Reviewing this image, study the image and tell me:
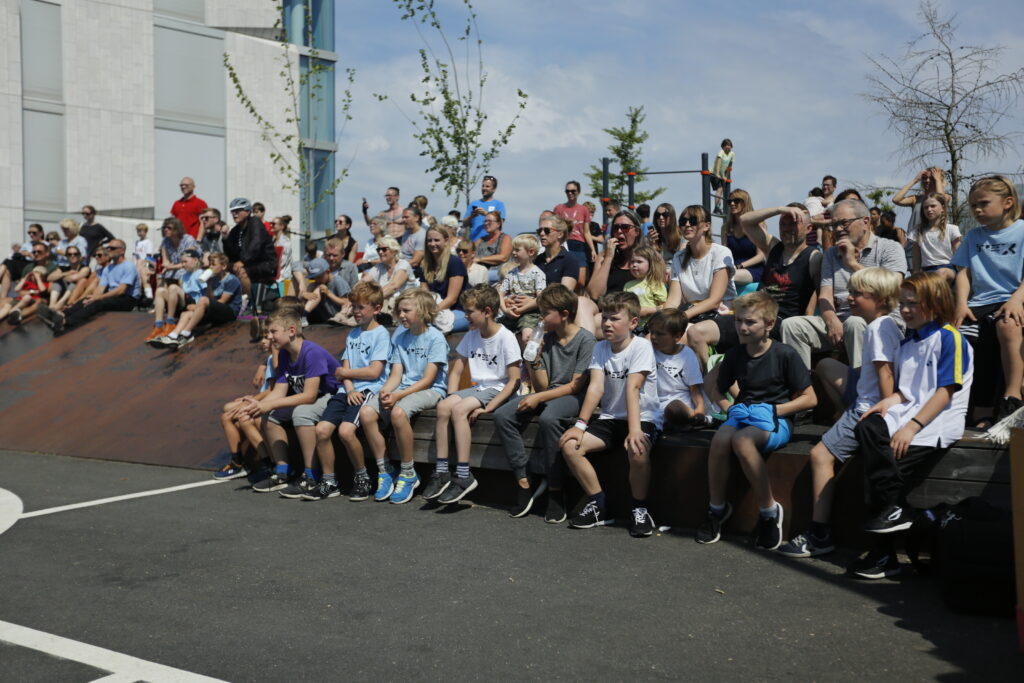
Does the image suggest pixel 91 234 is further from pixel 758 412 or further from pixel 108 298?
pixel 758 412

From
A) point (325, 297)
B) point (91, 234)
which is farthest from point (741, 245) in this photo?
point (91, 234)

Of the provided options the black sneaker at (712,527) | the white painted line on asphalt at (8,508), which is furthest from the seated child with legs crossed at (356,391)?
the black sneaker at (712,527)

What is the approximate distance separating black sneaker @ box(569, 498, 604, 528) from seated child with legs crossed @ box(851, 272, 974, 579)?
191cm

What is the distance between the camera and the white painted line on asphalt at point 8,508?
23.0ft

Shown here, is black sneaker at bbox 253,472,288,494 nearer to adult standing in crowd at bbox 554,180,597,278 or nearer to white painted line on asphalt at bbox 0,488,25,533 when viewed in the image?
white painted line on asphalt at bbox 0,488,25,533

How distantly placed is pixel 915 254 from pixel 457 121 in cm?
1425

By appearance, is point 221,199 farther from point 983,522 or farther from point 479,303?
point 983,522

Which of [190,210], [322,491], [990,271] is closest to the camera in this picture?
[990,271]

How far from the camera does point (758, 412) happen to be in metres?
6.24

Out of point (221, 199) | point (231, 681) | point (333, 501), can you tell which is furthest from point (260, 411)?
point (221, 199)

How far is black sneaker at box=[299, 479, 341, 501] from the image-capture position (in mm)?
8016

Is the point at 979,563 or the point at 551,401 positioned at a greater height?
the point at 551,401

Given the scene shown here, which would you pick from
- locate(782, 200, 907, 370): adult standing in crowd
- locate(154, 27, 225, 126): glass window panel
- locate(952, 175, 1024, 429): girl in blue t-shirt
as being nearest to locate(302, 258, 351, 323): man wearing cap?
locate(782, 200, 907, 370): adult standing in crowd

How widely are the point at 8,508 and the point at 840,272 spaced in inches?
267
